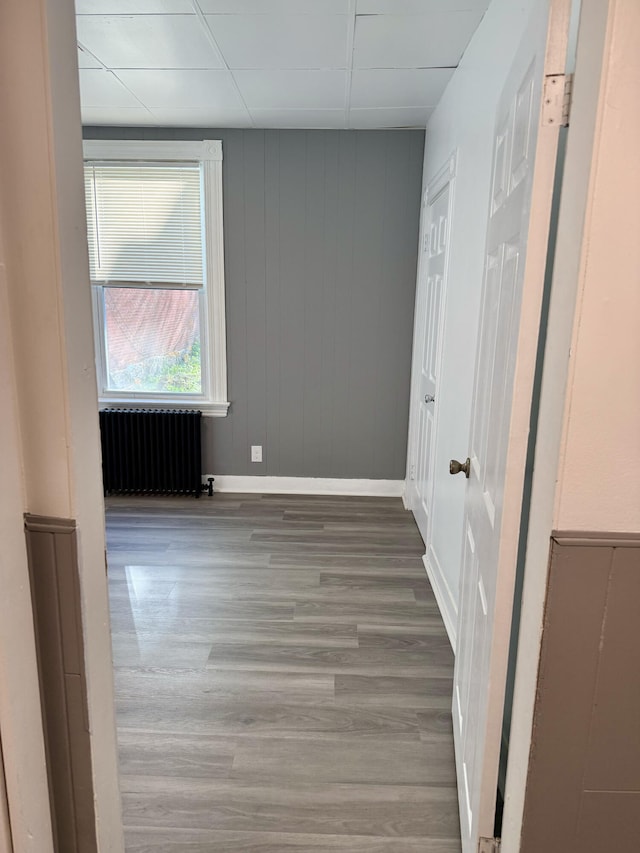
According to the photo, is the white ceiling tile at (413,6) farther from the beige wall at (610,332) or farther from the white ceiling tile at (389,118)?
the beige wall at (610,332)

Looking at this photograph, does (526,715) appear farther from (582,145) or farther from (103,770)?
(582,145)

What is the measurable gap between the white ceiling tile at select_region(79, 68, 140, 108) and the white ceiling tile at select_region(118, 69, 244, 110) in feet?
0.19

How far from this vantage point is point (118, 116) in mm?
3605

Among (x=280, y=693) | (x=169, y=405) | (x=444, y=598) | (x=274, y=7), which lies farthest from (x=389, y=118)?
(x=280, y=693)

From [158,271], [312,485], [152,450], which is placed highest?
[158,271]

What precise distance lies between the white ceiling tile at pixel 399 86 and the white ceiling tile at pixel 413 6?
574mm

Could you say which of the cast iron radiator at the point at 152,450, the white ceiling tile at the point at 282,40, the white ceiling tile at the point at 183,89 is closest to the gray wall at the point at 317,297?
the cast iron radiator at the point at 152,450

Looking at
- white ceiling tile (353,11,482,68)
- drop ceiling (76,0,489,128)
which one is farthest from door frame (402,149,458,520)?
white ceiling tile (353,11,482,68)

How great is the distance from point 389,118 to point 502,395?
295cm

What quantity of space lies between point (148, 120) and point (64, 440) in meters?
3.41

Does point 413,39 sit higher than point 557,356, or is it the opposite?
point 413,39

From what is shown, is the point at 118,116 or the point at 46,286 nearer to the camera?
the point at 46,286

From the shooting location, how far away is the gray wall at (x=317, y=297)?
383 cm

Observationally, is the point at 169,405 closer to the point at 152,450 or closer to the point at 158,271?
the point at 152,450
